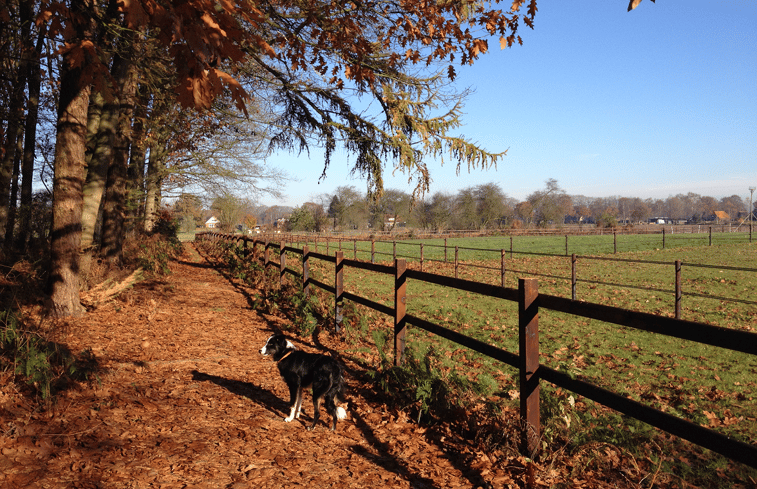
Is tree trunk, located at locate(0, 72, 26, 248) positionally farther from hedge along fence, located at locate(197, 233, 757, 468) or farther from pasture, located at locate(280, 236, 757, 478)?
hedge along fence, located at locate(197, 233, 757, 468)

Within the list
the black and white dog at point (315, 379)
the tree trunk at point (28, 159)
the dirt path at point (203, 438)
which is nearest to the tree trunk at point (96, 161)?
the tree trunk at point (28, 159)

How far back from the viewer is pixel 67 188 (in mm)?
7555

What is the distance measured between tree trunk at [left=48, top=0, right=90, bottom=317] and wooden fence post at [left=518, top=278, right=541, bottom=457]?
723cm

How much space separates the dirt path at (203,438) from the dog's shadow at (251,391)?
0.04ft

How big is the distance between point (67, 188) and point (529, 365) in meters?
7.52

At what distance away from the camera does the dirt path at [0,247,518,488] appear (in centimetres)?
336

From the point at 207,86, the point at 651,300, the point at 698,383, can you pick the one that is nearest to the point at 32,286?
the point at 207,86

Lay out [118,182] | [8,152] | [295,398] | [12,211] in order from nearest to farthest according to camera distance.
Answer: [295,398] → [8,152] → [118,182] → [12,211]

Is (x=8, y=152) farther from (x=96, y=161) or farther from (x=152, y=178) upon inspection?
(x=152, y=178)

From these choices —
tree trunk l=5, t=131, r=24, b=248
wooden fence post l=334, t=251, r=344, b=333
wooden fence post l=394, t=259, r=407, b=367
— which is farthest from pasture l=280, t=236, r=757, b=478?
tree trunk l=5, t=131, r=24, b=248

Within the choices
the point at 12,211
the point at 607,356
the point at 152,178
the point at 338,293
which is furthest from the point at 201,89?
the point at 152,178

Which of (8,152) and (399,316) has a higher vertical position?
(8,152)

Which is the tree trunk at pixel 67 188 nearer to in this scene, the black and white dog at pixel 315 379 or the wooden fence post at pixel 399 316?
the black and white dog at pixel 315 379

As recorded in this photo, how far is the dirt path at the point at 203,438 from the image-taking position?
11.0 ft
